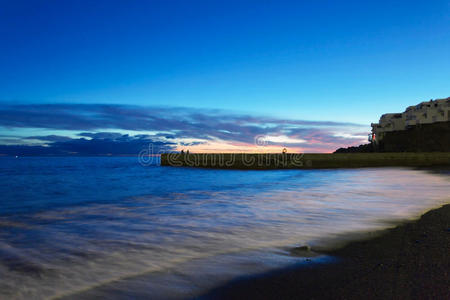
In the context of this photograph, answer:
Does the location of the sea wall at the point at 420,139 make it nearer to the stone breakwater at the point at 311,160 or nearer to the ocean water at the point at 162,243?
the stone breakwater at the point at 311,160

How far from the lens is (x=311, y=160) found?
33812 mm

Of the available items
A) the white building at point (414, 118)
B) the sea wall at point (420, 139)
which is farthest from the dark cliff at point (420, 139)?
the white building at point (414, 118)

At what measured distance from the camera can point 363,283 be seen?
2734mm

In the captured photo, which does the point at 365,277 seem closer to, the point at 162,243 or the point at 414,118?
the point at 162,243

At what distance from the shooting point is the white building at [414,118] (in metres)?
47.6

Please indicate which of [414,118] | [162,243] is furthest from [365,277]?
[414,118]

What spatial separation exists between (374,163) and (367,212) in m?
27.6

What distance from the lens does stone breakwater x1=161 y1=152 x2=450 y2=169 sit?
30.8m

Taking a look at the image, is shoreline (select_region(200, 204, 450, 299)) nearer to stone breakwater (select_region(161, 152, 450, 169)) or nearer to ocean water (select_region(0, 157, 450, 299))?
ocean water (select_region(0, 157, 450, 299))

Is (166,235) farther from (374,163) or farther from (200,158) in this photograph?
(200,158)

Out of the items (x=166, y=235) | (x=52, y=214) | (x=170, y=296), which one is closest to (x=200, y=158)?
(x=52, y=214)

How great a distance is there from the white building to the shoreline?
178ft

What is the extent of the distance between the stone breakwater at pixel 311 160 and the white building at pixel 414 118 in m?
21.7

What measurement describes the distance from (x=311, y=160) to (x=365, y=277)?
3212cm
